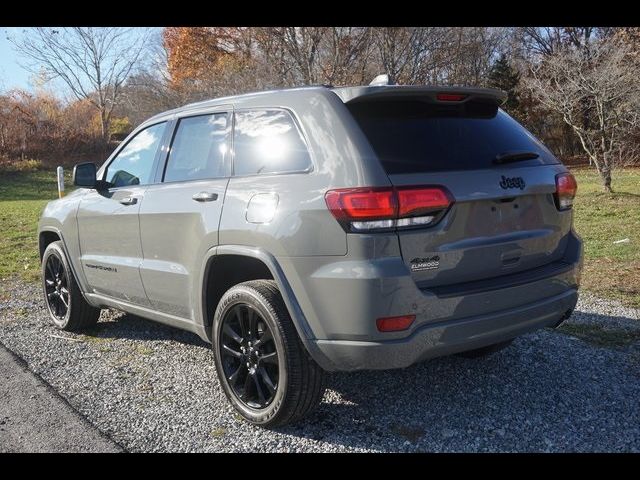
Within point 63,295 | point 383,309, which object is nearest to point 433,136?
point 383,309

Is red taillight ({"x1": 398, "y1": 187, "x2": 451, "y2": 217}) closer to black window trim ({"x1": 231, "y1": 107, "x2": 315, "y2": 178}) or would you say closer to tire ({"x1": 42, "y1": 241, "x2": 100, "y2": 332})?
black window trim ({"x1": 231, "y1": 107, "x2": 315, "y2": 178})

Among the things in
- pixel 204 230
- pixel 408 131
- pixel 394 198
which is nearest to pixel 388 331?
pixel 394 198

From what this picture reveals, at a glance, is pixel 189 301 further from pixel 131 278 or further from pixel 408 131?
pixel 408 131

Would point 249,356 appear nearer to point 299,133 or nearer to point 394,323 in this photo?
point 394,323

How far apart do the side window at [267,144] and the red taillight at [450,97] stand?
78cm

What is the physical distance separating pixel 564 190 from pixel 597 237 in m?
5.93

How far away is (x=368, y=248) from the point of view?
2.74m

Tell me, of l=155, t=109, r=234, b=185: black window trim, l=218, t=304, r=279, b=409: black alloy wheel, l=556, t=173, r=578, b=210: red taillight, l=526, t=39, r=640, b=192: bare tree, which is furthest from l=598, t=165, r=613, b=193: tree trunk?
l=218, t=304, r=279, b=409: black alloy wheel

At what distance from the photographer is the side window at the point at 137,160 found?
434 centimetres

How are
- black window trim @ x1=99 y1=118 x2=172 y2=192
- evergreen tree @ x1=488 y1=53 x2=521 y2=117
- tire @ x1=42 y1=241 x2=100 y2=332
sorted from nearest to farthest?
black window trim @ x1=99 y1=118 x2=172 y2=192
tire @ x1=42 y1=241 x2=100 y2=332
evergreen tree @ x1=488 y1=53 x2=521 y2=117

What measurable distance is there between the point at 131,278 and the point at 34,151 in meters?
24.1

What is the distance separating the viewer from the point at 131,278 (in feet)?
14.1

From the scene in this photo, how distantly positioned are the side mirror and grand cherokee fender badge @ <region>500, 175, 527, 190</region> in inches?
125

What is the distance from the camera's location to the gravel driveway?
10.3 ft
